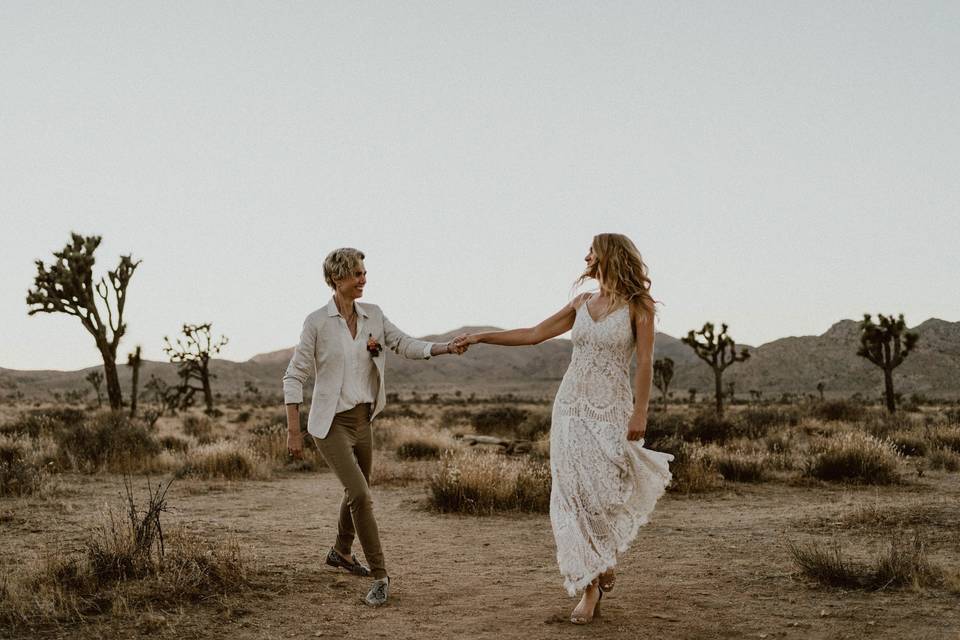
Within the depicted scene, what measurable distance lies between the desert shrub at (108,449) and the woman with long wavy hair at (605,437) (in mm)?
10165

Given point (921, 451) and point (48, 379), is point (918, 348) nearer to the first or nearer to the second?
point (921, 451)

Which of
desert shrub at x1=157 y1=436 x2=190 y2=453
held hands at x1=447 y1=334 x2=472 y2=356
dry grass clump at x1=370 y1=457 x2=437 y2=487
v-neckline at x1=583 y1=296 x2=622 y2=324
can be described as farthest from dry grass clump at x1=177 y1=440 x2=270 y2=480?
v-neckline at x1=583 y1=296 x2=622 y2=324

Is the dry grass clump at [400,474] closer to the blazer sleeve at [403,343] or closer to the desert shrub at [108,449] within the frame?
the desert shrub at [108,449]

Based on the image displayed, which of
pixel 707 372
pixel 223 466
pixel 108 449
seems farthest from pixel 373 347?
pixel 707 372

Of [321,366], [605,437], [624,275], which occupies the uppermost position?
[624,275]

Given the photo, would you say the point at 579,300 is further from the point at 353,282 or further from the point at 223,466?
the point at 223,466

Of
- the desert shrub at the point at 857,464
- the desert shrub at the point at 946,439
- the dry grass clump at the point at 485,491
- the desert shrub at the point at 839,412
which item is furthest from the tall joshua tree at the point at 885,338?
the dry grass clump at the point at 485,491

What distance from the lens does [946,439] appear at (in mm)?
16516

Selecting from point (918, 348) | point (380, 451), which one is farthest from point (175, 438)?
point (918, 348)

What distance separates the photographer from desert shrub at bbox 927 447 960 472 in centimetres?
1376

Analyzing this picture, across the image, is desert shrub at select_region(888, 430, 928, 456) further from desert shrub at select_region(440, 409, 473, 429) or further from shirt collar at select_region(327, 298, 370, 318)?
desert shrub at select_region(440, 409, 473, 429)

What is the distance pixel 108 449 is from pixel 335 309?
33.1 feet

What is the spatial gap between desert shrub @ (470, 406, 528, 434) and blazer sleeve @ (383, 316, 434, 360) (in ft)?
57.8

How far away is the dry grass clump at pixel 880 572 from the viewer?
18.6ft
